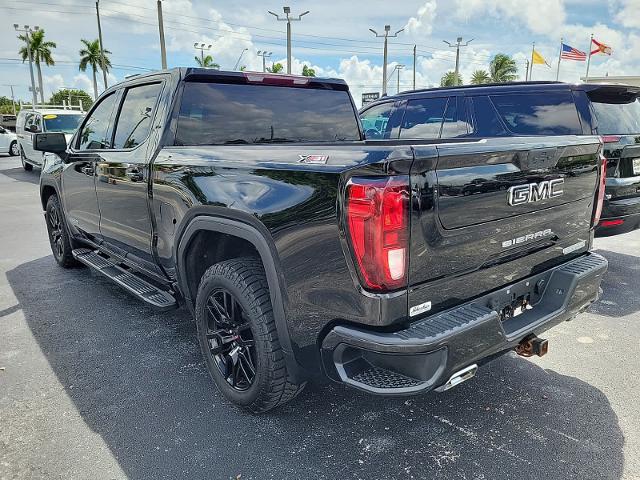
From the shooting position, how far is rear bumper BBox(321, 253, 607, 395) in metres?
1.97

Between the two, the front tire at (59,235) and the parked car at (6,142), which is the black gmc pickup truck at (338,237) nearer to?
the front tire at (59,235)

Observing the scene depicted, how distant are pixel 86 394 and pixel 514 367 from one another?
8.76 feet

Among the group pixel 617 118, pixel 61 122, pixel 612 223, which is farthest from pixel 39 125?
pixel 612 223

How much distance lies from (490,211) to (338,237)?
715mm

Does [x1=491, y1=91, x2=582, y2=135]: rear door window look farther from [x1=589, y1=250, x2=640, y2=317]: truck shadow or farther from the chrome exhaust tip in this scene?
the chrome exhaust tip

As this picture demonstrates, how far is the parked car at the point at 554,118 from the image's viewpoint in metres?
4.96

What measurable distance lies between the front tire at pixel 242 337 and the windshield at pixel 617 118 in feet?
13.7

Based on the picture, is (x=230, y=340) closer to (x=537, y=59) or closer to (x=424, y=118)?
(x=424, y=118)

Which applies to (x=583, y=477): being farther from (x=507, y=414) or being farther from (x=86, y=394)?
(x=86, y=394)

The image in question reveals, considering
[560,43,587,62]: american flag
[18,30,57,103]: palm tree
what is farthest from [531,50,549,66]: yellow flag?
[18,30,57,103]: palm tree

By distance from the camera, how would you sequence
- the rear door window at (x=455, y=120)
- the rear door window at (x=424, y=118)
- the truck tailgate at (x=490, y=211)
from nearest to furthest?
1. the truck tailgate at (x=490, y=211)
2. the rear door window at (x=455, y=120)
3. the rear door window at (x=424, y=118)

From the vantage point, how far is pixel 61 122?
15133 mm

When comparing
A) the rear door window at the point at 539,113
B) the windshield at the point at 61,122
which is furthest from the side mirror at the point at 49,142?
the windshield at the point at 61,122

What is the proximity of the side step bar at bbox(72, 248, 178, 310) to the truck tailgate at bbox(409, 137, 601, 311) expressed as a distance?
194 cm
